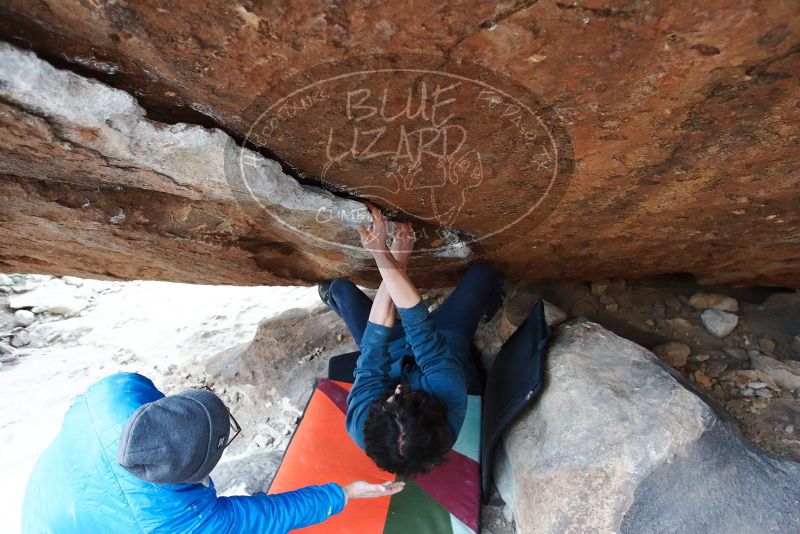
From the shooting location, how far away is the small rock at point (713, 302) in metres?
2.63

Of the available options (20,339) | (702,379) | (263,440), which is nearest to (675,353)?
(702,379)

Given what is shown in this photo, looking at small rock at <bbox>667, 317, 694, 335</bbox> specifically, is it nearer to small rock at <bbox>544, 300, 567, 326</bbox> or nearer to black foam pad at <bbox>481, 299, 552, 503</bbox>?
small rock at <bbox>544, 300, 567, 326</bbox>

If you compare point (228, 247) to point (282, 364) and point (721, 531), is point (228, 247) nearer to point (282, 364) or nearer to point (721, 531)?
point (282, 364)

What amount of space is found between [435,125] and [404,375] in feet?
3.96

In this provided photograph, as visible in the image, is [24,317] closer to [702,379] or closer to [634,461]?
[634,461]

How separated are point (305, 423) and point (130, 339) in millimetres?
3213

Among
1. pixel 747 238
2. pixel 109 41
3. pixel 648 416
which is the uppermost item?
pixel 109 41

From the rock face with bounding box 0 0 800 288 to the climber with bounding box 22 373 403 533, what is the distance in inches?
32.5

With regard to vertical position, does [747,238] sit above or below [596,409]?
above

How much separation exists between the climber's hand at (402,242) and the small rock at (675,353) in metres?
1.56

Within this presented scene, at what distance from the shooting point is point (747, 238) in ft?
6.63

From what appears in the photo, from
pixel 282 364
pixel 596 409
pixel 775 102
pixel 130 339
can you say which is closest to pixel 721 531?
pixel 596 409

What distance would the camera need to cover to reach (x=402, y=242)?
7.15 feet

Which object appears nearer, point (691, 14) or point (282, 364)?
point (691, 14)
